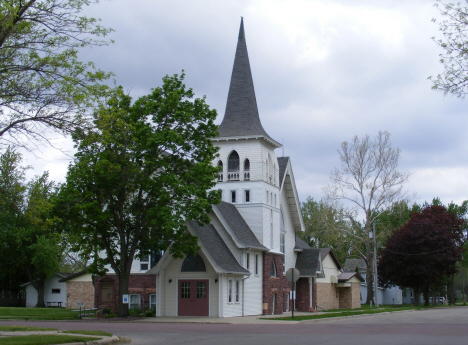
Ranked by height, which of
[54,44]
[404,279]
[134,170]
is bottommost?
[404,279]

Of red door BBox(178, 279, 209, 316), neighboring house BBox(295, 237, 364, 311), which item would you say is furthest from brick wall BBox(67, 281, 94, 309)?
neighboring house BBox(295, 237, 364, 311)

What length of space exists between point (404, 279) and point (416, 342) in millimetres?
52312

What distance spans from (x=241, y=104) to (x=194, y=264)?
12799 millimetres

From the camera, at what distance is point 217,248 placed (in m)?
35.2

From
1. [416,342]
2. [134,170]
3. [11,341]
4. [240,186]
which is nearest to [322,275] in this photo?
[240,186]

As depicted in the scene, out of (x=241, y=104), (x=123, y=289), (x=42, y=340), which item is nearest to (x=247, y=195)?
(x=241, y=104)

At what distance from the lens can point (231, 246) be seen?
120ft

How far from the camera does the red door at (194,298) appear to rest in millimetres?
34281

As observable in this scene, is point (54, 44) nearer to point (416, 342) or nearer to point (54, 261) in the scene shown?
point (416, 342)

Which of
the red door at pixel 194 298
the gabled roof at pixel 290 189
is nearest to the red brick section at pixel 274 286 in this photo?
the gabled roof at pixel 290 189

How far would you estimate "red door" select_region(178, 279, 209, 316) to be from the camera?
34281 mm

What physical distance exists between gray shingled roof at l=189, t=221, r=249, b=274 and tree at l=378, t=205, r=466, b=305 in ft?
114

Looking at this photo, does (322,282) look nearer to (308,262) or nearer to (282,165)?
(308,262)

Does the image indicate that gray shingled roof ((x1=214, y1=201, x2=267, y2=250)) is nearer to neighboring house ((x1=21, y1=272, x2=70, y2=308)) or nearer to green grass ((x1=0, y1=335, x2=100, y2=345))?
green grass ((x1=0, y1=335, x2=100, y2=345))
